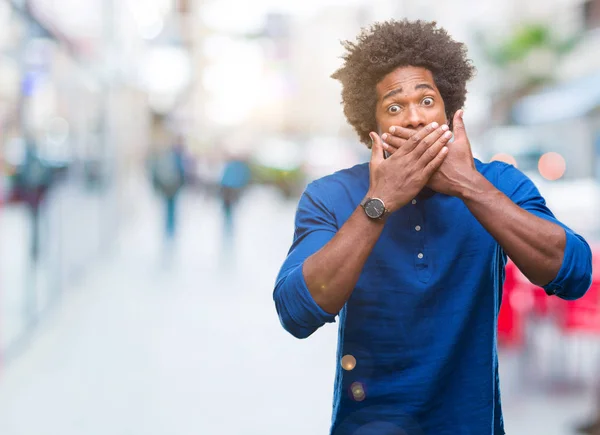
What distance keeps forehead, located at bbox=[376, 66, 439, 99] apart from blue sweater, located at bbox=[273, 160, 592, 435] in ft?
0.81

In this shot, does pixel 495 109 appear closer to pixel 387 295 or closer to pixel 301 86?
pixel 301 86

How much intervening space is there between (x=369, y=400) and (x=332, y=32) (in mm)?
57910

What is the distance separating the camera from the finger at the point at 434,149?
174 cm

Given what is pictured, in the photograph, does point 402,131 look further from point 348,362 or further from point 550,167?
point 550,167

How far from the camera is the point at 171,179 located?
1327 centimetres

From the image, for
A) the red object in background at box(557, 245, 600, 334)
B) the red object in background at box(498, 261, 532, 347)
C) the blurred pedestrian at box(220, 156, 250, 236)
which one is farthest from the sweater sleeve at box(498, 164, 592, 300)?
the blurred pedestrian at box(220, 156, 250, 236)

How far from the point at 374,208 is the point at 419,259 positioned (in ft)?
0.76

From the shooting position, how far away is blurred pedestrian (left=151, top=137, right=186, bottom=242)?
13227mm

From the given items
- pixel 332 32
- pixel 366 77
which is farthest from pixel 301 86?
pixel 366 77

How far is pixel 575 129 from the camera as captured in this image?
85.2 feet

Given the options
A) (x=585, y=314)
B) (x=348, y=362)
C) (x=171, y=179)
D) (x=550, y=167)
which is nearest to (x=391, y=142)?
(x=348, y=362)

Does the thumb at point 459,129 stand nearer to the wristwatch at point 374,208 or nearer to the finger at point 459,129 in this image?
the finger at point 459,129

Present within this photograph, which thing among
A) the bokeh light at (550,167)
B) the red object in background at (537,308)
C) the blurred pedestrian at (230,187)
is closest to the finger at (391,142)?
the red object in background at (537,308)

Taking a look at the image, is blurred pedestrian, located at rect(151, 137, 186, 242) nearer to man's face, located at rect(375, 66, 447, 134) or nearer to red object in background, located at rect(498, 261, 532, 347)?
red object in background, located at rect(498, 261, 532, 347)
